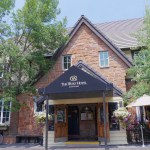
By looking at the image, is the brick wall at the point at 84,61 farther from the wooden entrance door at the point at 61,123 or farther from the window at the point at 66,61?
the wooden entrance door at the point at 61,123

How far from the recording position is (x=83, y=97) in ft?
52.3

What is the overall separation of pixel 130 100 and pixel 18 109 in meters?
8.58

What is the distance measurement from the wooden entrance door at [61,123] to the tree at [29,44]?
274 cm

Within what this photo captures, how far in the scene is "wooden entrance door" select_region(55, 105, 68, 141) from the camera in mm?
15934

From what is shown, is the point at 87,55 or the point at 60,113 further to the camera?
the point at 87,55

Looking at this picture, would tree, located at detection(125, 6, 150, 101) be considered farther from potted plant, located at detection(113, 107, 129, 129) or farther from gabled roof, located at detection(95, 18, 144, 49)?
gabled roof, located at detection(95, 18, 144, 49)

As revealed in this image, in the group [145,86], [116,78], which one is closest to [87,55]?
[116,78]

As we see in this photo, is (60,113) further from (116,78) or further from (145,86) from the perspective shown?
(145,86)

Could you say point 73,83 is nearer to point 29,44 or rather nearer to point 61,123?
point 61,123

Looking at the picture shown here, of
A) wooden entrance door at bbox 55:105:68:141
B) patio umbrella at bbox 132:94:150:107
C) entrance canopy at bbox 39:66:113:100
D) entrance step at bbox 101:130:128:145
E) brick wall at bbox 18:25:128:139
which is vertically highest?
brick wall at bbox 18:25:128:139

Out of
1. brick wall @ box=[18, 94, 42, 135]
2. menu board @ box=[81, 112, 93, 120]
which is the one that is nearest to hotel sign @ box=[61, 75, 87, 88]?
menu board @ box=[81, 112, 93, 120]

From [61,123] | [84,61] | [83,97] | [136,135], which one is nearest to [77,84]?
[83,97]

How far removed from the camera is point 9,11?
1725cm

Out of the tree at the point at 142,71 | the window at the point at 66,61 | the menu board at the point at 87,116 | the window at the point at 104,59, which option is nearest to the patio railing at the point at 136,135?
the tree at the point at 142,71
